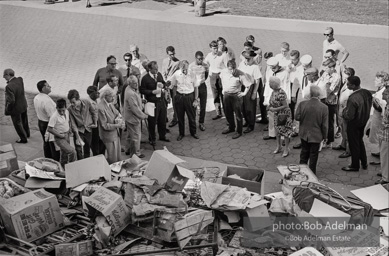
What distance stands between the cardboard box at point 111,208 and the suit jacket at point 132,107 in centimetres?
270

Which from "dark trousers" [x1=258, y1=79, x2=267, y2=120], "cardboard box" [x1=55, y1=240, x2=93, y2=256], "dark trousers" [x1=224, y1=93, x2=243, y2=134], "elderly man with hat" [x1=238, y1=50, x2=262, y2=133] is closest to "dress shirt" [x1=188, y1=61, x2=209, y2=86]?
"dark trousers" [x1=224, y1=93, x2=243, y2=134]

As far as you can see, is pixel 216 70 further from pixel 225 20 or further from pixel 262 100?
pixel 225 20

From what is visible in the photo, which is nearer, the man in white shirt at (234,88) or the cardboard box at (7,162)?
the cardboard box at (7,162)

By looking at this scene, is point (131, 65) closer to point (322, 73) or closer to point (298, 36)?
point (322, 73)

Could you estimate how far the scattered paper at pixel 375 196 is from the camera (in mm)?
7380

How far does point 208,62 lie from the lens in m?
11.3

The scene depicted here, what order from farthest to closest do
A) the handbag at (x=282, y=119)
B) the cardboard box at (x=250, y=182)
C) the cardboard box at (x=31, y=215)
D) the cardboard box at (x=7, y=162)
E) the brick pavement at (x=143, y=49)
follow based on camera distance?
the brick pavement at (x=143, y=49) < the handbag at (x=282, y=119) < the cardboard box at (x=7, y=162) < the cardboard box at (x=250, y=182) < the cardboard box at (x=31, y=215)

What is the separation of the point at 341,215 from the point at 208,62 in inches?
226

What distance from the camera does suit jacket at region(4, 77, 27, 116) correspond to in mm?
9766

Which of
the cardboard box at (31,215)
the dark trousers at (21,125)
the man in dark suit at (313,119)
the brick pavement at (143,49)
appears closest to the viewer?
the cardboard box at (31,215)

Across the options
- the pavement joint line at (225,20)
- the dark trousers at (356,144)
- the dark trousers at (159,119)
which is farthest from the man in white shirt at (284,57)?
the pavement joint line at (225,20)

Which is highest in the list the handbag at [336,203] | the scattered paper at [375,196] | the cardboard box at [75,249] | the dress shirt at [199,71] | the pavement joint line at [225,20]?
the pavement joint line at [225,20]

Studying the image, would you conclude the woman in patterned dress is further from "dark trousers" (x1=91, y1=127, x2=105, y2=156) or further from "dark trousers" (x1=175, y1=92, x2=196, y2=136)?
"dark trousers" (x1=91, y1=127, x2=105, y2=156)

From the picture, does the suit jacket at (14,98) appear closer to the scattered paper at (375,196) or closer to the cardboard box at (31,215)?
the cardboard box at (31,215)
